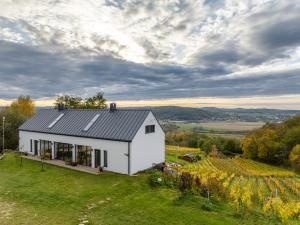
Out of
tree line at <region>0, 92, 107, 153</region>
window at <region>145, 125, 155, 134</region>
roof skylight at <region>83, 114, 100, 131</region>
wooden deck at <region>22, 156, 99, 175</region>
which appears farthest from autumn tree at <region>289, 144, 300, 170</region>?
wooden deck at <region>22, 156, 99, 175</region>

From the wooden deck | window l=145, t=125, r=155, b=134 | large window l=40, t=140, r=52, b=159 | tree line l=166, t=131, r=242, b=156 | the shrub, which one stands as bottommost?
tree line l=166, t=131, r=242, b=156

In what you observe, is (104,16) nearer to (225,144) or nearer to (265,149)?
(265,149)

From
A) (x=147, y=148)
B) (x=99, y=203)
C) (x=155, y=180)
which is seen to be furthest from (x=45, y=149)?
(x=99, y=203)

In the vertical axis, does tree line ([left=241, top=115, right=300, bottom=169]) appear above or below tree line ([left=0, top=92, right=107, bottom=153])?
below

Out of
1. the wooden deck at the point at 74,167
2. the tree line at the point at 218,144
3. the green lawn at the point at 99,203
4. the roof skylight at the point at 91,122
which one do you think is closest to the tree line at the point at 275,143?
the tree line at the point at 218,144

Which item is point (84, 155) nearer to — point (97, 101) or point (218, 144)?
point (97, 101)

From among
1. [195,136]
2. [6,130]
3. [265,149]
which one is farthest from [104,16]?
[195,136]

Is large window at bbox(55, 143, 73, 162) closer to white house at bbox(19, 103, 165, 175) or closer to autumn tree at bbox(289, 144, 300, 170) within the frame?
white house at bbox(19, 103, 165, 175)

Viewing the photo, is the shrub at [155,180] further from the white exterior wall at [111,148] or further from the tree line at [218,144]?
the tree line at [218,144]
